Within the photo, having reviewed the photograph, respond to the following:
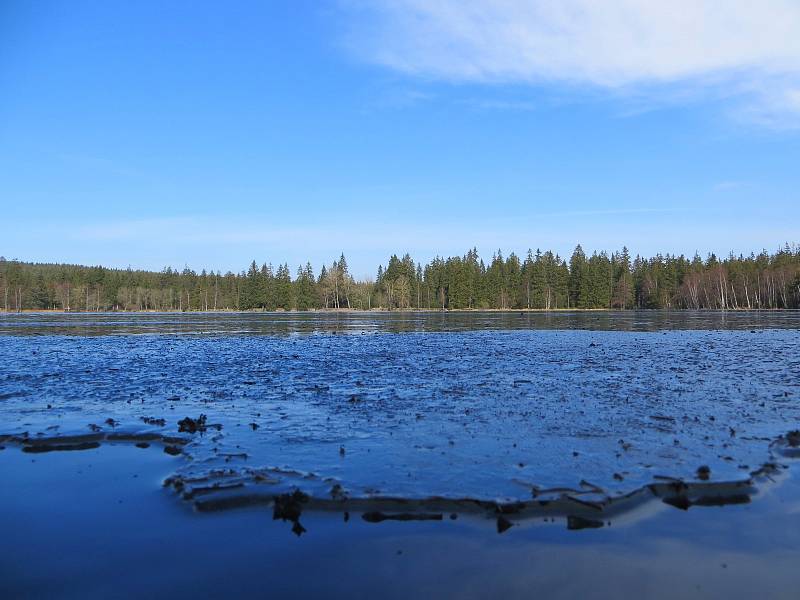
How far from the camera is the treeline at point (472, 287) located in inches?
5925

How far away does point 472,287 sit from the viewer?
160 m

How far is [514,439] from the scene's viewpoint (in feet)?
39.0

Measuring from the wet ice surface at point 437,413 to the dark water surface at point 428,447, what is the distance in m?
0.07

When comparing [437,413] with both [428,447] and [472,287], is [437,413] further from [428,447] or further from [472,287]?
[472,287]

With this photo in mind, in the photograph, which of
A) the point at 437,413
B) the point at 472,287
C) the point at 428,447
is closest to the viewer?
the point at 428,447

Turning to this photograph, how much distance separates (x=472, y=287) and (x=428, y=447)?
150 meters

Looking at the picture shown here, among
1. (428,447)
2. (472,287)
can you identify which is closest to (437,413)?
(428,447)

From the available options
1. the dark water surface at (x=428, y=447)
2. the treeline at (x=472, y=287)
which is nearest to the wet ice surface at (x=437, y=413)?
the dark water surface at (x=428, y=447)

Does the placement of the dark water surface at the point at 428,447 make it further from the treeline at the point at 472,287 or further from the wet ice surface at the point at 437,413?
the treeline at the point at 472,287

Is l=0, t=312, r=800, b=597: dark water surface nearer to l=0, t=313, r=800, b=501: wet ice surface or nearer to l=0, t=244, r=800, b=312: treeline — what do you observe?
l=0, t=313, r=800, b=501: wet ice surface

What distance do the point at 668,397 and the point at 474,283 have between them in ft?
474

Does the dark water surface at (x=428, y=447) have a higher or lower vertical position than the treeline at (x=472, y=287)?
lower

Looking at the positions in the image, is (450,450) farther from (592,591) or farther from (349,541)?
(592,591)

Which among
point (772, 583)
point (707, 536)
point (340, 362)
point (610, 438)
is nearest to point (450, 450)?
point (610, 438)
